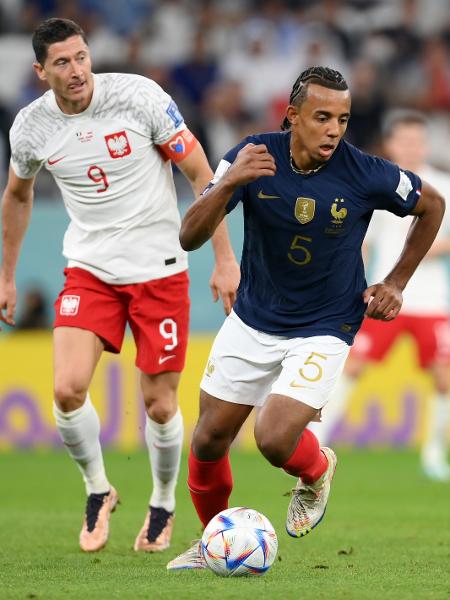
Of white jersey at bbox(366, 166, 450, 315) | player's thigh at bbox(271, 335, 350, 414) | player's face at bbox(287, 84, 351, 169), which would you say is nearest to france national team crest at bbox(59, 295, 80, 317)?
player's thigh at bbox(271, 335, 350, 414)

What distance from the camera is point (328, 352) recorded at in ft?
18.1

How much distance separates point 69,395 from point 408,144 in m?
4.99

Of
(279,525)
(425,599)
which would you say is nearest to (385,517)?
(279,525)

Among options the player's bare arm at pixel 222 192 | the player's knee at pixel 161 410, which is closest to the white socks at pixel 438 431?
the player's knee at pixel 161 410

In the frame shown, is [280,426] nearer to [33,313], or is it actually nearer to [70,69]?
[70,69]

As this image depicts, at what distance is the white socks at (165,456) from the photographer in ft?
21.8

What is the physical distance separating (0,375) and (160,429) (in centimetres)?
646

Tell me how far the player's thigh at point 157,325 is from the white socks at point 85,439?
393 millimetres

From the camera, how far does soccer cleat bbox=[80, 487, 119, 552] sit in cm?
642

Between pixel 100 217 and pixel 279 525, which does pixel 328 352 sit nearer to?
pixel 100 217

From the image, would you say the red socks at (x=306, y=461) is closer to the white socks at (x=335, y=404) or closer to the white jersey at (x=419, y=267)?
the white socks at (x=335, y=404)

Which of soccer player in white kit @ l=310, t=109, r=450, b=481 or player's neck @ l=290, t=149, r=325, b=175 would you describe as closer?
player's neck @ l=290, t=149, r=325, b=175

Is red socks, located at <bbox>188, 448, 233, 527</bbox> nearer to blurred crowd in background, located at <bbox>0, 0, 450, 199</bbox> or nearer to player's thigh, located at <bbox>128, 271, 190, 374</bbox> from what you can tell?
player's thigh, located at <bbox>128, 271, 190, 374</bbox>

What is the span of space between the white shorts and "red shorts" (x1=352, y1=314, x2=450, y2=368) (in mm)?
4651
